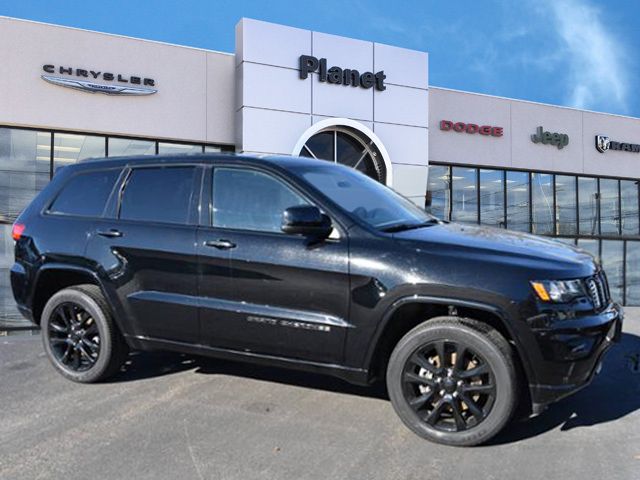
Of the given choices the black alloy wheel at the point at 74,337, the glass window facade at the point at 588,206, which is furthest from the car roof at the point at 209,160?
the glass window facade at the point at 588,206

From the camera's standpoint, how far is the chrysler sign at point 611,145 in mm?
21266

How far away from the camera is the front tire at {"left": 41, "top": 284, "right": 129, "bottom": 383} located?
15.0ft

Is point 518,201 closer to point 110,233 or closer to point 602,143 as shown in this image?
point 602,143

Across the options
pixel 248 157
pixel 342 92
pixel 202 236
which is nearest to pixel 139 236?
pixel 202 236

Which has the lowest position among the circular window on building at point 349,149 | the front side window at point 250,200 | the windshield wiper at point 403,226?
the windshield wiper at point 403,226

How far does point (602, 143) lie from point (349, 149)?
35.1 ft

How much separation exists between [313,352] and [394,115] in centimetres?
1365

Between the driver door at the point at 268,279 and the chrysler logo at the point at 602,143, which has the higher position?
the chrysler logo at the point at 602,143

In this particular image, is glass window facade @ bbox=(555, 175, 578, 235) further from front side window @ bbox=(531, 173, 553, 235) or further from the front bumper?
the front bumper

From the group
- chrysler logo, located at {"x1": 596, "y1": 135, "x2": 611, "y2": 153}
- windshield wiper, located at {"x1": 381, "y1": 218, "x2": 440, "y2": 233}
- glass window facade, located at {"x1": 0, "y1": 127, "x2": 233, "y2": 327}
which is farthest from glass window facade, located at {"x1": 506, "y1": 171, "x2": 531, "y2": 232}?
windshield wiper, located at {"x1": 381, "y1": 218, "x2": 440, "y2": 233}

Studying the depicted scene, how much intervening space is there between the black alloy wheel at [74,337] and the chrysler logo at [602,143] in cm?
2078

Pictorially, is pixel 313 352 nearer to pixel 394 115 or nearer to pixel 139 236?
pixel 139 236

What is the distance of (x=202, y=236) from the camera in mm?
4168

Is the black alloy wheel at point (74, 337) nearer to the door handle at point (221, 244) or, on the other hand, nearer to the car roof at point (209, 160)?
the car roof at point (209, 160)
